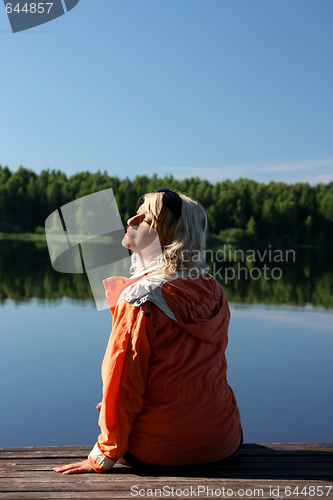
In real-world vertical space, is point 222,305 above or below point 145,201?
below

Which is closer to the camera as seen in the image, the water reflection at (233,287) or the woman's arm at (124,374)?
the woman's arm at (124,374)

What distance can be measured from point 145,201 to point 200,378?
794mm

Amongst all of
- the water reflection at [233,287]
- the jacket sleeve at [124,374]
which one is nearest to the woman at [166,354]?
the jacket sleeve at [124,374]

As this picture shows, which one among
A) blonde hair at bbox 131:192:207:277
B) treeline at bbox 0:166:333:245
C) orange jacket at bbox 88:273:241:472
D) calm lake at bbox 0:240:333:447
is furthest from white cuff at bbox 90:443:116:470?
treeline at bbox 0:166:333:245

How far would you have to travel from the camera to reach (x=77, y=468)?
2072 millimetres

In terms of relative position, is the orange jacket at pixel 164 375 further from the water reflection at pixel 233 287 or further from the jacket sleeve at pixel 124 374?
the water reflection at pixel 233 287

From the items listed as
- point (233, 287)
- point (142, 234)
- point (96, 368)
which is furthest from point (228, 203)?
point (142, 234)

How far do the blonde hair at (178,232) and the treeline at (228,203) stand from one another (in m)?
50.3

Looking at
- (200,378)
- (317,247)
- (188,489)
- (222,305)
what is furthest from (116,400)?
(317,247)

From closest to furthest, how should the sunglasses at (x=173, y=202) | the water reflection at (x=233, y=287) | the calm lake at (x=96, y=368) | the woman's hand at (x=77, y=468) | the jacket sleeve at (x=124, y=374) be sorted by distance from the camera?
the jacket sleeve at (x=124, y=374) < the sunglasses at (x=173, y=202) < the woman's hand at (x=77, y=468) < the calm lake at (x=96, y=368) < the water reflection at (x=233, y=287)

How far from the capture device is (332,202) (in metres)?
57.7

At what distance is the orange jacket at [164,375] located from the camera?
1814mm

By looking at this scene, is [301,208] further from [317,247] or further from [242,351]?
[242,351]

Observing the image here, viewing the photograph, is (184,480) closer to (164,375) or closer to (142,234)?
(164,375)
